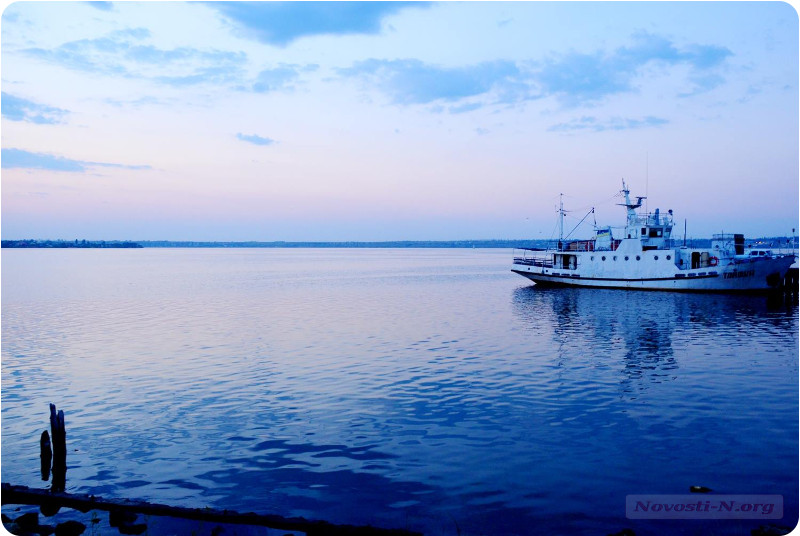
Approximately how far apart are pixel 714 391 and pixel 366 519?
17.3 meters

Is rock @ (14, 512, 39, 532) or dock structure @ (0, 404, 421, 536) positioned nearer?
dock structure @ (0, 404, 421, 536)

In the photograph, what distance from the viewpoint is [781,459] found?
16734 millimetres

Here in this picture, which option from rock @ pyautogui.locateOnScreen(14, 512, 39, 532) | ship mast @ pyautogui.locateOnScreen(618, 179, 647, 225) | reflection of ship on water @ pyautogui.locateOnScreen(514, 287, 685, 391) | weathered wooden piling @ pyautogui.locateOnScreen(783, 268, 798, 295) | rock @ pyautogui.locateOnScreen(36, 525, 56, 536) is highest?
ship mast @ pyautogui.locateOnScreen(618, 179, 647, 225)

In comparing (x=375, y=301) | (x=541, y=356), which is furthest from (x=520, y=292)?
(x=541, y=356)

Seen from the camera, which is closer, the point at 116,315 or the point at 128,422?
the point at 128,422

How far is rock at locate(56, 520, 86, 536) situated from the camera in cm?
1279

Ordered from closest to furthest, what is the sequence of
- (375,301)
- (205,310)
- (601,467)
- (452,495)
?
1. (452,495)
2. (601,467)
3. (205,310)
4. (375,301)

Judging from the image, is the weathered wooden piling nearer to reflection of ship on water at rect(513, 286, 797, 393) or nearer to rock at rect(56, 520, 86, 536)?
reflection of ship on water at rect(513, 286, 797, 393)

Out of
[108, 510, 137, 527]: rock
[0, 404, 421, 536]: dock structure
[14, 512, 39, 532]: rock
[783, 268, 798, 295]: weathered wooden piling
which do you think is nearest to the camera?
[0, 404, 421, 536]: dock structure

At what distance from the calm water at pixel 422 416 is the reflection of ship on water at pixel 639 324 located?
1.15 ft

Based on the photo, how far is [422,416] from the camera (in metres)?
21.0

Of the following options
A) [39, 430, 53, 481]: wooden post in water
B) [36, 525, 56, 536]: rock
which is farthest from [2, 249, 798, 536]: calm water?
[36, 525, 56, 536]: rock

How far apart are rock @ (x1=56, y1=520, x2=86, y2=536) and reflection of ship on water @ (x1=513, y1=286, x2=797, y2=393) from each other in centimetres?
2033

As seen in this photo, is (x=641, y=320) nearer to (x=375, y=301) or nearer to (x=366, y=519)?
(x=375, y=301)
